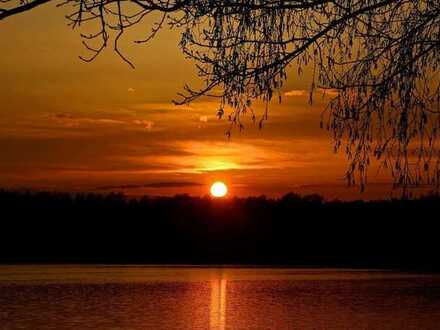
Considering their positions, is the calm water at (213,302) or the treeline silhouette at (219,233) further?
the treeline silhouette at (219,233)

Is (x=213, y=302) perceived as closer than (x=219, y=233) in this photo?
Yes

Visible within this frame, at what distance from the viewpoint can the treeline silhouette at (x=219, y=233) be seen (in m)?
35.7

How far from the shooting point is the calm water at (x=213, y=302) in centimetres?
1245

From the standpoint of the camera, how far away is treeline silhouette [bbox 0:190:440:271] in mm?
35688

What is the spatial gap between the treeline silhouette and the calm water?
12041mm

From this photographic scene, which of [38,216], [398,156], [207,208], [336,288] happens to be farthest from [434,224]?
[398,156]

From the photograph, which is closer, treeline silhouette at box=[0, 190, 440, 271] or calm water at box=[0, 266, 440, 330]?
calm water at box=[0, 266, 440, 330]

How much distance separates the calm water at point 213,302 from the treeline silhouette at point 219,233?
474 inches

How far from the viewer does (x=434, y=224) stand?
36.4 meters

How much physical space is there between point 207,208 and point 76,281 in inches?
669

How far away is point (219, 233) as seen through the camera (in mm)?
37375

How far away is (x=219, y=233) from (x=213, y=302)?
864 inches

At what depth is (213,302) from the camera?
608 inches

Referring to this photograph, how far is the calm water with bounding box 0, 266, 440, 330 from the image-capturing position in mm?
12445
